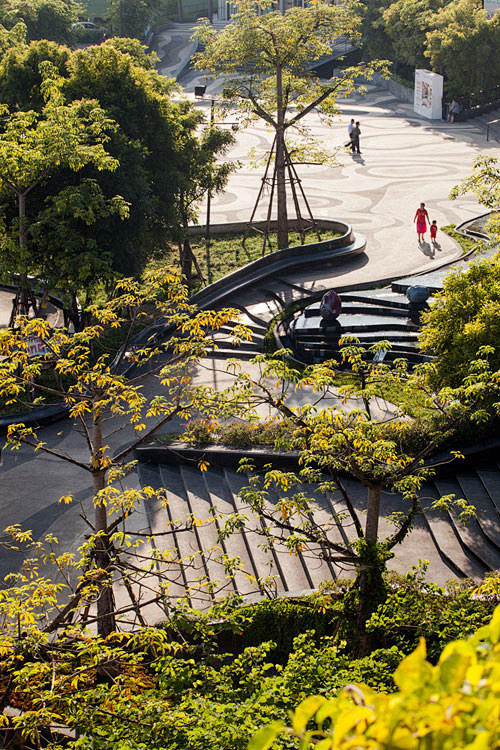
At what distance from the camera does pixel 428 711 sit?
96.2 inches

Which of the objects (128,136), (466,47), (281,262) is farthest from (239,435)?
(466,47)

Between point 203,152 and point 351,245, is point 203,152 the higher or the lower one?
the higher one

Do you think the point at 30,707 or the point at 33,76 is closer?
Answer: the point at 30,707

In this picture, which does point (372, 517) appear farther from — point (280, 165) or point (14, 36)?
point (14, 36)

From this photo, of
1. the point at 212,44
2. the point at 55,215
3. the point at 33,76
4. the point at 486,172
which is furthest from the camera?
the point at 212,44

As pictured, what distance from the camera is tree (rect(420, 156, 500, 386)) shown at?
11.5 meters

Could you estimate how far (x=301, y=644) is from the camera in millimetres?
7641

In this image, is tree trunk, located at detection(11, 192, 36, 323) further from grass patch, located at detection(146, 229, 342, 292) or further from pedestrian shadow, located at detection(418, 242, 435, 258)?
pedestrian shadow, located at detection(418, 242, 435, 258)

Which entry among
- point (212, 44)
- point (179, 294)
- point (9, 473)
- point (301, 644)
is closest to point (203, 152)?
point (212, 44)

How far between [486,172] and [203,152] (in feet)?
31.7

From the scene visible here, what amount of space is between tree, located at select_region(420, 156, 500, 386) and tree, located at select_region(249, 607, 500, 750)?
9333 mm

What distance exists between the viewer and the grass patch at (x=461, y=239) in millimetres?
22688

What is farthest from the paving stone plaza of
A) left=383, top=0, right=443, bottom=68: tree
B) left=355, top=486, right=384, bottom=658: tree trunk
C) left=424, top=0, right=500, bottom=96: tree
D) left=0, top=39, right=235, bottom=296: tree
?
left=0, top=39, right=235, bottom=296: tree

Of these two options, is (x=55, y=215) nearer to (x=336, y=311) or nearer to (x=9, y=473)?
(x=9, y=473)
